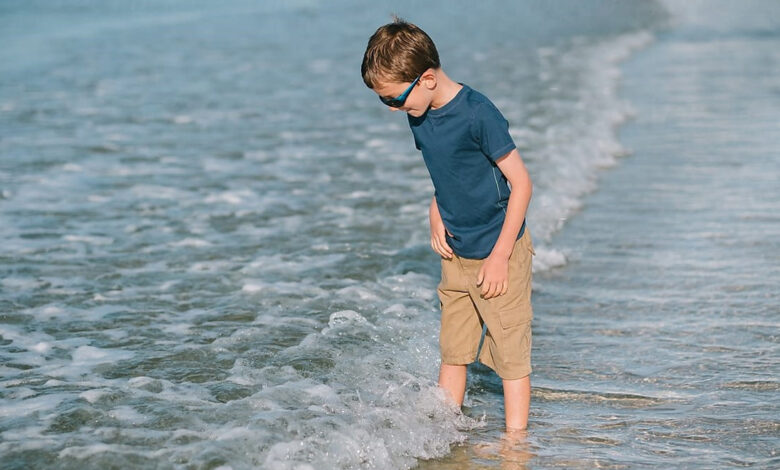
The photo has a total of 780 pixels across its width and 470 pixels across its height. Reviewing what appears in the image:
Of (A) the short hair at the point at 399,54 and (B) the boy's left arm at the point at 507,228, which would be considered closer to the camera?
(A) the short hair at the point at 399,54

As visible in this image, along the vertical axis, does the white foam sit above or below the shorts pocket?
above

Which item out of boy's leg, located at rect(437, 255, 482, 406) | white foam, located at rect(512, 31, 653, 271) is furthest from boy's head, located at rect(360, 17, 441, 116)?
white foam, located at rect(512, 31, 653, 271)

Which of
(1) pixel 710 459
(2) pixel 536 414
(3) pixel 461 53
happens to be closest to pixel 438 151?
(2) pixel 536 414

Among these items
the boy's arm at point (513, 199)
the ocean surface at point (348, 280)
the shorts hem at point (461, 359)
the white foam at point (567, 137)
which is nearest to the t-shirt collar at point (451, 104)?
the boy's arm at point (513, 199)

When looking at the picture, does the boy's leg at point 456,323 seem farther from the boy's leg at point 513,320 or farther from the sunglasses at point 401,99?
the sunglasses at point 401,99

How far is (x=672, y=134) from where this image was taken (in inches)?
400

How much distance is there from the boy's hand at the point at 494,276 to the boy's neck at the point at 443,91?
2.04 feet

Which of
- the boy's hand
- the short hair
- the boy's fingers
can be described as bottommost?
the boy's hand

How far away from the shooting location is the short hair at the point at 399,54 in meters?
3.33

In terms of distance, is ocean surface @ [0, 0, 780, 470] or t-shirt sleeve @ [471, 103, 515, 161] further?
ocean surface @ [0, 0, 780, 470]

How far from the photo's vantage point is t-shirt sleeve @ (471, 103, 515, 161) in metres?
3.40

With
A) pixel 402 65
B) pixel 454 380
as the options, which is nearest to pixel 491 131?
pixel 402 65

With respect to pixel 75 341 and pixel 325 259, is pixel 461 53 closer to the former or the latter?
pixel 325 259

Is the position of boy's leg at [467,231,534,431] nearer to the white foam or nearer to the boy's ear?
the boy's ear
